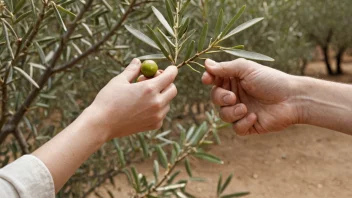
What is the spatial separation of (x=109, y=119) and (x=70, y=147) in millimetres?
118

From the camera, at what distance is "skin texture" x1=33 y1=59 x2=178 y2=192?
3.43 feet

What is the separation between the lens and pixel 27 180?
98cm

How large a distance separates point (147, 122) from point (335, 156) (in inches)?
147

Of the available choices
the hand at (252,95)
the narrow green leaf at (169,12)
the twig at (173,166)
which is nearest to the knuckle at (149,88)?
the narrow green leaf at (169,12)

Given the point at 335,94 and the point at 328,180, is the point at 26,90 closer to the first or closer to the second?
the point at 335,94

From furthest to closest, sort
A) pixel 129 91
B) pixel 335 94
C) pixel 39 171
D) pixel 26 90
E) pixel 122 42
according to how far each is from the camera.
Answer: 1. pixel 122 42
2. pixel 26 90
3. pixel 335 94
4. pixel 129 91
5. pixel 39 171

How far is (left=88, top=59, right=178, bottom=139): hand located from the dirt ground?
211 centimetres

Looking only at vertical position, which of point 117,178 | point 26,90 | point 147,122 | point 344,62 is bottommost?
point 344,62

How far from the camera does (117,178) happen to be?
393 centimetres

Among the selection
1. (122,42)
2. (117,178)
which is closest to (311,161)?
(117,178)

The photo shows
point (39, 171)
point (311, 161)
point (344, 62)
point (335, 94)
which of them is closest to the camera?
point (39, 171)

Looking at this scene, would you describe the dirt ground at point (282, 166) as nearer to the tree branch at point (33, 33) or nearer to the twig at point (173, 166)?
the twig at point (173, 166)

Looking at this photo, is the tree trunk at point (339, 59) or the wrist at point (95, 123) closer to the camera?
the wrist at point (95, 123)

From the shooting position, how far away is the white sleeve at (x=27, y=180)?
96 centimetres
